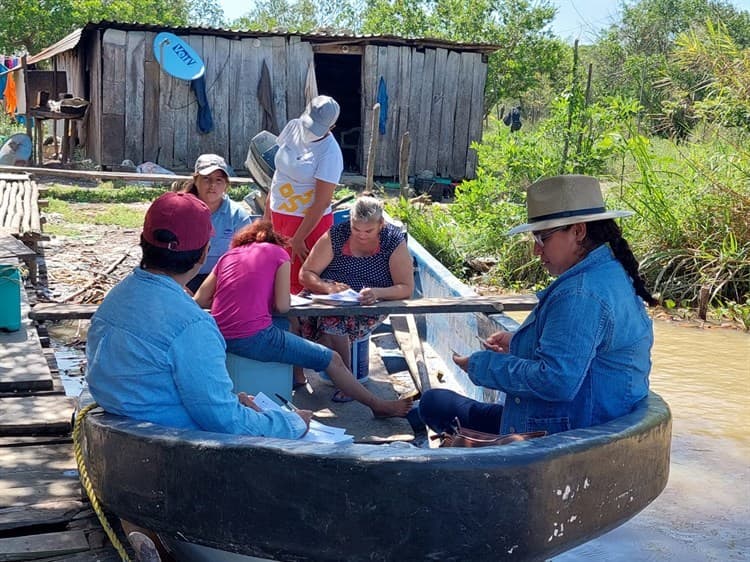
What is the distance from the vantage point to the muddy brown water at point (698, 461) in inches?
202

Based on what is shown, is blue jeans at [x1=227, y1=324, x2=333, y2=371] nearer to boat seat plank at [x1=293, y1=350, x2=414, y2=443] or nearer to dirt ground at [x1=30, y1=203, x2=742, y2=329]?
boat seat plank at [x1=293, y1=350, x2=414, y2=443]

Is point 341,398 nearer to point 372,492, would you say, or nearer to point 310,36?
point 372,492

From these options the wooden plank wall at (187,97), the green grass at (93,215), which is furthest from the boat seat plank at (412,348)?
the wooden plank wall at (187,97)

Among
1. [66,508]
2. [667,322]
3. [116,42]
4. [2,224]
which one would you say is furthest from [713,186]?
[116,42]

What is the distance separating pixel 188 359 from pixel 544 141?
9028mm

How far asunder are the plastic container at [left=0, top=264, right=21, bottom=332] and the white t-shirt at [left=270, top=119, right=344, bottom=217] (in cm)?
169

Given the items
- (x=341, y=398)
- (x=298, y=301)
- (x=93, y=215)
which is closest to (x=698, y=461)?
(x=341, y=398)

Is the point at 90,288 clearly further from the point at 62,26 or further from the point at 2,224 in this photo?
the point at 62,26

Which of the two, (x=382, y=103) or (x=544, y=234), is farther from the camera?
(x=382, y=103)

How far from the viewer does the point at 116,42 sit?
17297 millimetres

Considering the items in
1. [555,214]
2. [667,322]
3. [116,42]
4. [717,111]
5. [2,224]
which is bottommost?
[667,322]

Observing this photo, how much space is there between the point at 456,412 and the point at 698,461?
3.04 meters

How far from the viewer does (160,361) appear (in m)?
Result: 3.06

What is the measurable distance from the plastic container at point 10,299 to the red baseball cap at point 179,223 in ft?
10.2
